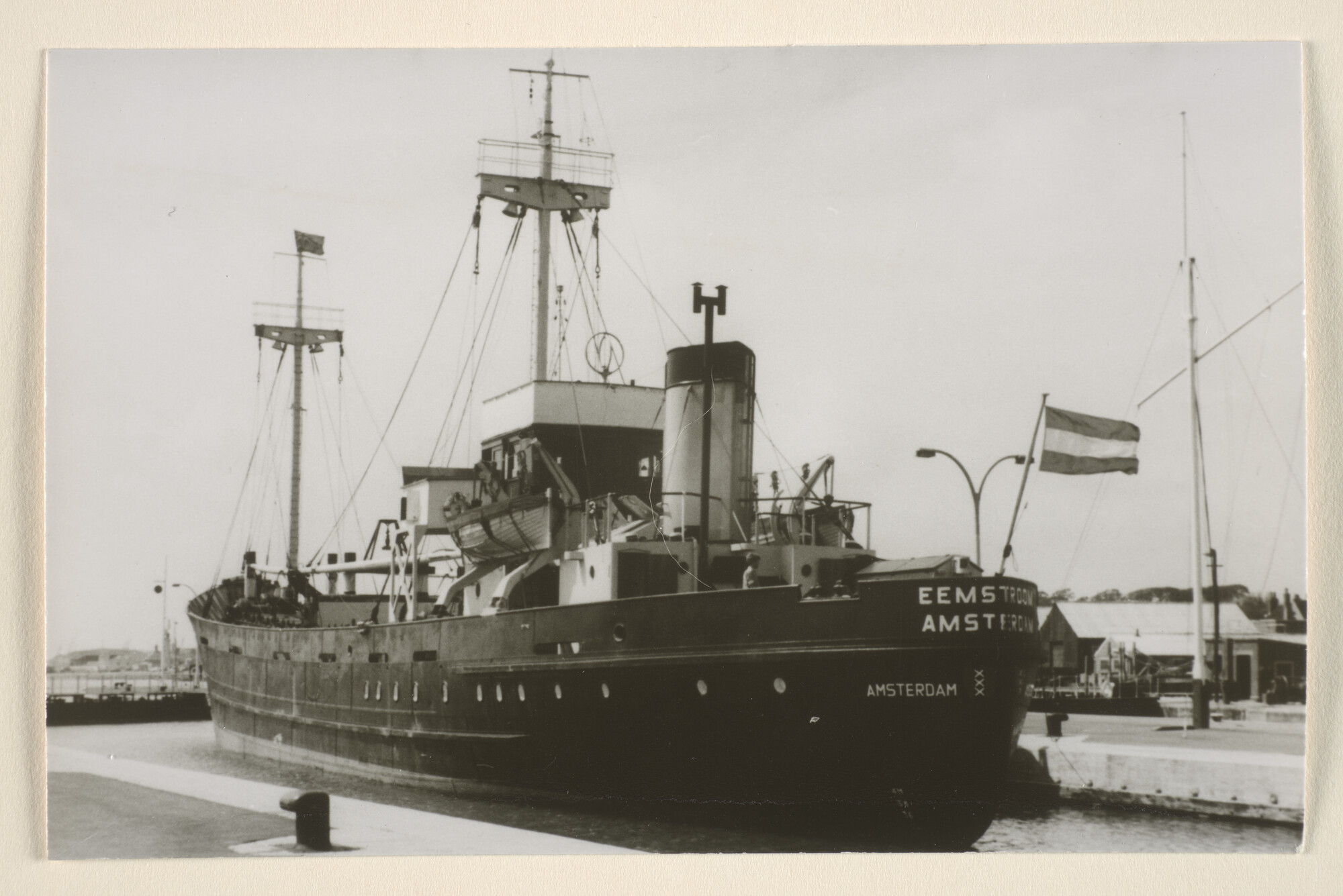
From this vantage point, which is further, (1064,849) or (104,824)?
(1064,849)

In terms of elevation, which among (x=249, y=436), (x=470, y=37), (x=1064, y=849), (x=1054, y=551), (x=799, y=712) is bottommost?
(x=1064, y=849)

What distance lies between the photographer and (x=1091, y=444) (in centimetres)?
804

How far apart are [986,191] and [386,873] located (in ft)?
18.1

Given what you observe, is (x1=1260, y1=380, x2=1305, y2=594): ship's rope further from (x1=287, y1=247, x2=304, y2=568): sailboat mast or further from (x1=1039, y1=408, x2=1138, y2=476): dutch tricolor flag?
(x1=287, y1=247, x2=304, y2=568): sailboat mast

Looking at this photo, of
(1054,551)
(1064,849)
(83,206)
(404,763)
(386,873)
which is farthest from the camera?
(404,763)

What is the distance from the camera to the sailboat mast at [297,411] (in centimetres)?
841

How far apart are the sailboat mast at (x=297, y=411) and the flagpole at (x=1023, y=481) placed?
15.7ft

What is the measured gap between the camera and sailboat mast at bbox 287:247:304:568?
27.6 ft

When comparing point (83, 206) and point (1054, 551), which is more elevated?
point (83, 206)

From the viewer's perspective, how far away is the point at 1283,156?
7.55 metres

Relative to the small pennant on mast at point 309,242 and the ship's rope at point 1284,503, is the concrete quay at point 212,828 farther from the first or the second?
the ship's rope at point 1284,503

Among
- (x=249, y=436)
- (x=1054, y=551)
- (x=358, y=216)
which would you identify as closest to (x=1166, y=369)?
(x=1054, y=551)

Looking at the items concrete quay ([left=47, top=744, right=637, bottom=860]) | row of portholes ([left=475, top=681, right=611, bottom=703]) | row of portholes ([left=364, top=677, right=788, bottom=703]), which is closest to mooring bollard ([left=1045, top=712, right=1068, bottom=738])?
row of portholes ([left=364, top=677, right=788, bottom=703])

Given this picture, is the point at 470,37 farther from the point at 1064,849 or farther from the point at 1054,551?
the point at 1064,849
